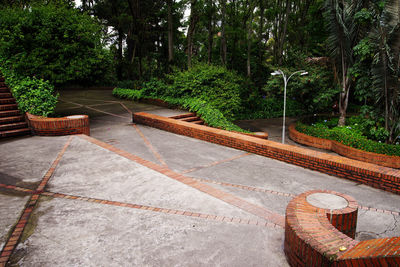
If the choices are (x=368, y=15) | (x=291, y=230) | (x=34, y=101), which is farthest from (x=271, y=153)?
(x=368, y=15)

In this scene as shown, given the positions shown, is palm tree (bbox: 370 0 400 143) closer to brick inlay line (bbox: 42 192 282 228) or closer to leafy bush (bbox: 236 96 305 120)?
brick inlay line (bbox: 42 192 282 228)

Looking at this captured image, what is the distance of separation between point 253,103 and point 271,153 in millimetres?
16792

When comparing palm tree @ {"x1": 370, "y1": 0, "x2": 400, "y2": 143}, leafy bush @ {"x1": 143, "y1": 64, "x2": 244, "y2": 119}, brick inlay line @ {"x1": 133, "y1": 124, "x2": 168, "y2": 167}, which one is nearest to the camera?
brick inlay line @ {"x1": 133, "y1": 124, "x2": 168, "y2": 167}

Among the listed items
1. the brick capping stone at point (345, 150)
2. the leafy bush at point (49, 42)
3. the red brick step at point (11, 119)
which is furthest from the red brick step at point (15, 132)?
the brick capping stone at point (345, 150)

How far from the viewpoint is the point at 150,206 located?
445cm

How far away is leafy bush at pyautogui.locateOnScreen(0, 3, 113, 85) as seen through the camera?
31.0 feet

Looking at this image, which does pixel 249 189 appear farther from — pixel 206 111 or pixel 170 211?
pixel 206 111

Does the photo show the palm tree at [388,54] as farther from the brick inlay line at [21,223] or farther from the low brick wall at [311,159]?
the brick inlay line at [21,223]

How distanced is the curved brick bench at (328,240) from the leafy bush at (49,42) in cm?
966

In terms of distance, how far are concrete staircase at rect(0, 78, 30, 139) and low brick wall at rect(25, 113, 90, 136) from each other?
0.34 metres

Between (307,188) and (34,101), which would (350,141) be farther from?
(34,101)

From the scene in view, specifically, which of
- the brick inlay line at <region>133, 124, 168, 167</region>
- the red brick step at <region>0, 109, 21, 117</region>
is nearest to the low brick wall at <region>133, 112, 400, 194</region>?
the brick inlay line at <region>133, 124, 168, 167</region>

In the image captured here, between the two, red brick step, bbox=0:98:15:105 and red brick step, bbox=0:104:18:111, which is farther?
red brick step, bbox=0:98:15:105

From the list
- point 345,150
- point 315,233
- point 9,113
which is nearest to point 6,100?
point 9,113
